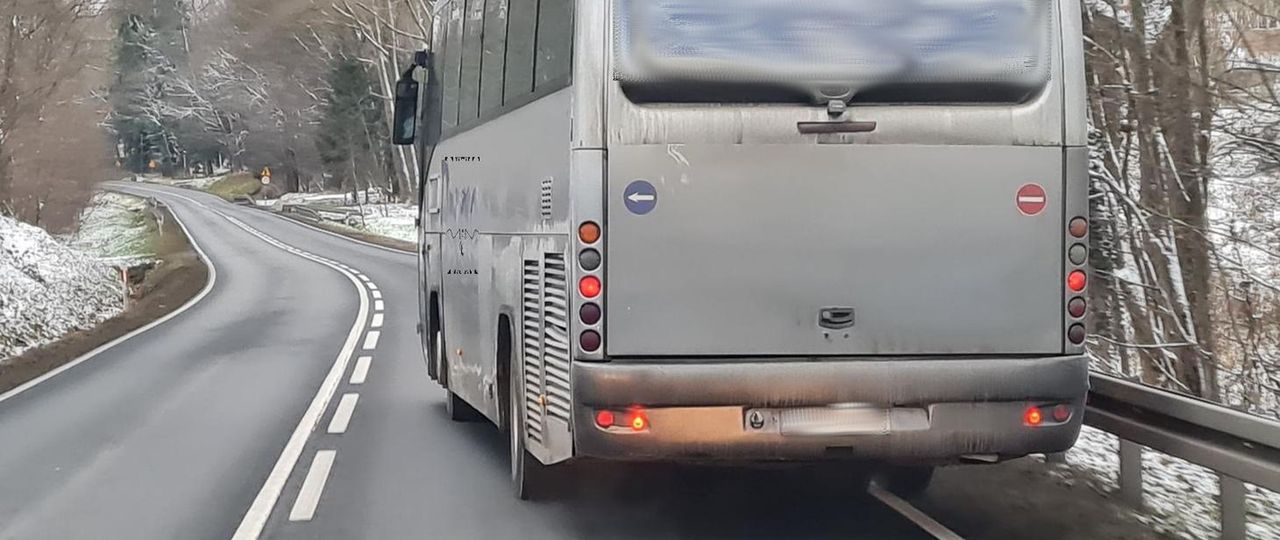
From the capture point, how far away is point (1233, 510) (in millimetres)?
6250

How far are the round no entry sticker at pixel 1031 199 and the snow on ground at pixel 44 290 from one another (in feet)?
56.9

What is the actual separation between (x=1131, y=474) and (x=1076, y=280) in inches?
66.3

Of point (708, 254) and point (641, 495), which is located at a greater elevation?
point (708, 254)

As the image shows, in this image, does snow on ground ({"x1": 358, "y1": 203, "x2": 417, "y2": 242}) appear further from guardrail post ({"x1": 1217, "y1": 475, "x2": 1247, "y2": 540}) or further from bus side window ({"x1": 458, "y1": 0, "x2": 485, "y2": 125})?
guardrail post ({"x1": 1217, "y1": 475, "x2": 1247, "y2": 540})

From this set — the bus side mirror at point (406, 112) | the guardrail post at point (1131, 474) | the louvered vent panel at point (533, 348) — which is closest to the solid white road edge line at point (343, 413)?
the bus side mirror at point (406, 112)

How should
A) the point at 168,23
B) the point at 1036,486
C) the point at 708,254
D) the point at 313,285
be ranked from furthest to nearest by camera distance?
the point at 168,23 → the point at 313,285 → the point at 1036,486 → the point at 708,254

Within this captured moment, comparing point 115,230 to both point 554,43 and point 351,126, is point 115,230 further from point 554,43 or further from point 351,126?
point 554,43

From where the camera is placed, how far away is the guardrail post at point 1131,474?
7508mm

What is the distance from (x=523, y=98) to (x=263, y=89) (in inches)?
3189

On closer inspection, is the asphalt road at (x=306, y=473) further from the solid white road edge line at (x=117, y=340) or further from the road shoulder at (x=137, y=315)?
the road shoulder at (x=137, y=315)

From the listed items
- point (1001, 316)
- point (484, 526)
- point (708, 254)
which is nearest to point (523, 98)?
point (708, 254)

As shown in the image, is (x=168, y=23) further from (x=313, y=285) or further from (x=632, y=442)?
(x=632, y=442)

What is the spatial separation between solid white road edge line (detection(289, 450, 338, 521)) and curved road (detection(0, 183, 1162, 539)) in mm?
19

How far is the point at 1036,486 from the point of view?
26.6 ft
